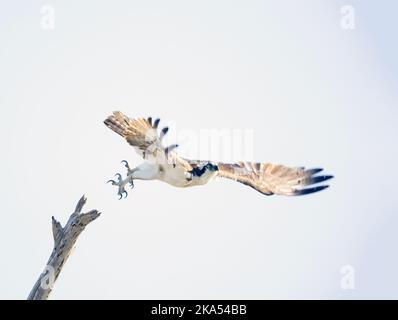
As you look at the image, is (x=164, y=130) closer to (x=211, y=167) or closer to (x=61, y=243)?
(x=211, y=167)

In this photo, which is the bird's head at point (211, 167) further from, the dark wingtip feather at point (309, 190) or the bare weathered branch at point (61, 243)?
the bare weathered branch at point (61, 243)

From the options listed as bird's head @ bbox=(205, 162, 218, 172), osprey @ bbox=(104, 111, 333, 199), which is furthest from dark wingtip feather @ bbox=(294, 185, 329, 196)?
bird's head @ bbox=(205, 162, 218, 172)

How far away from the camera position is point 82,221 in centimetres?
2006

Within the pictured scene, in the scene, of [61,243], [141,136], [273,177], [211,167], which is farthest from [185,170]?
[61,243]

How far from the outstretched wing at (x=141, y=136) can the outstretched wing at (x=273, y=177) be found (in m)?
1.90

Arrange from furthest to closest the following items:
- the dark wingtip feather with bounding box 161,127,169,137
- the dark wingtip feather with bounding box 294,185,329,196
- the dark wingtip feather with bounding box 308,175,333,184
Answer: the dark wingtip feather with bounding box 308,175,333,184 → the dark wingtip feather with bounding box 294,185,329,196 → the dark wingtip feather with bounding box 161,127,169,137

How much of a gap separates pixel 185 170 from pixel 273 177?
2623 millimetres

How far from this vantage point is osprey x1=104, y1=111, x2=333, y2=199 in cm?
2148

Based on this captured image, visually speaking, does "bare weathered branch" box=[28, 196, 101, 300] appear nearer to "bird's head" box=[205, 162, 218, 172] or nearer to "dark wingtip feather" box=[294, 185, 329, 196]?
"bird's head" box=[205, 162, 218, 172]

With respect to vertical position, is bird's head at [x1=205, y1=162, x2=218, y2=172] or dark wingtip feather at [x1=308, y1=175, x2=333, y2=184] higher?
bird's head at [x1=205, y1=162, x2=218, y2=172]
